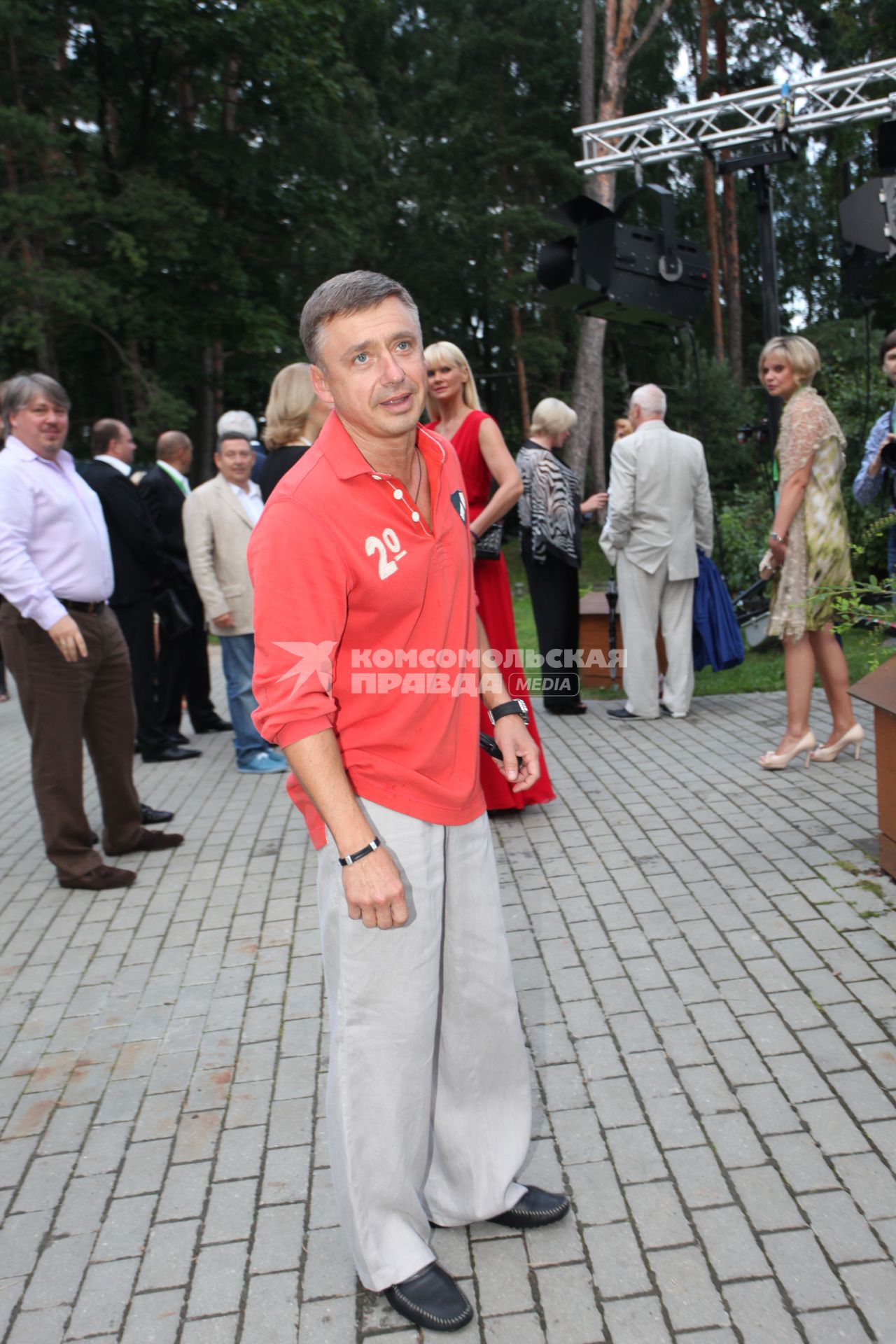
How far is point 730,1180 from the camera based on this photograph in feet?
8.73

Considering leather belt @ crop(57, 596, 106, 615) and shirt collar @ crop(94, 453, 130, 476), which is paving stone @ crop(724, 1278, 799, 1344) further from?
shirt collar @ crop(94, 453, 130, 476)

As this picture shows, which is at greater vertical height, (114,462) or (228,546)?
(114,462)

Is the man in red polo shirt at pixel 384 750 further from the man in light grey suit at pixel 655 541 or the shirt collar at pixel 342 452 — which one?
the man in light grey suit at pixel 655 541

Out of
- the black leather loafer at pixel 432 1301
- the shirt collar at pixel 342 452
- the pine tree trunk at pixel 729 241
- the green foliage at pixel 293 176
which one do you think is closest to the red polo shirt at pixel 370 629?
the shirt collar at pixel 342 452

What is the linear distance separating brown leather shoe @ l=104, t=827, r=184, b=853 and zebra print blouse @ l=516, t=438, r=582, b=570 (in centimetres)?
311

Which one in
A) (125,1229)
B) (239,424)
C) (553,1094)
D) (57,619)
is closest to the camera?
(125,1229)

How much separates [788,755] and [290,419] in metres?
3.16

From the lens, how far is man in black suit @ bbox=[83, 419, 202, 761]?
6.86 m

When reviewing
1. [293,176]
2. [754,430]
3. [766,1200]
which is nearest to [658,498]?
[754,430]

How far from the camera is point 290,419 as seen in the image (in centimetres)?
606

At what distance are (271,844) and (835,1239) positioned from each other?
3549 millimetres

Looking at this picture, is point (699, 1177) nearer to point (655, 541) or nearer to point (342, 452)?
point (342, 452)

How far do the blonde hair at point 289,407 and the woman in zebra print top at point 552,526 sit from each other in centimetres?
166

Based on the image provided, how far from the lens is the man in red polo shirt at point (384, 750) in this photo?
2.05 metres
